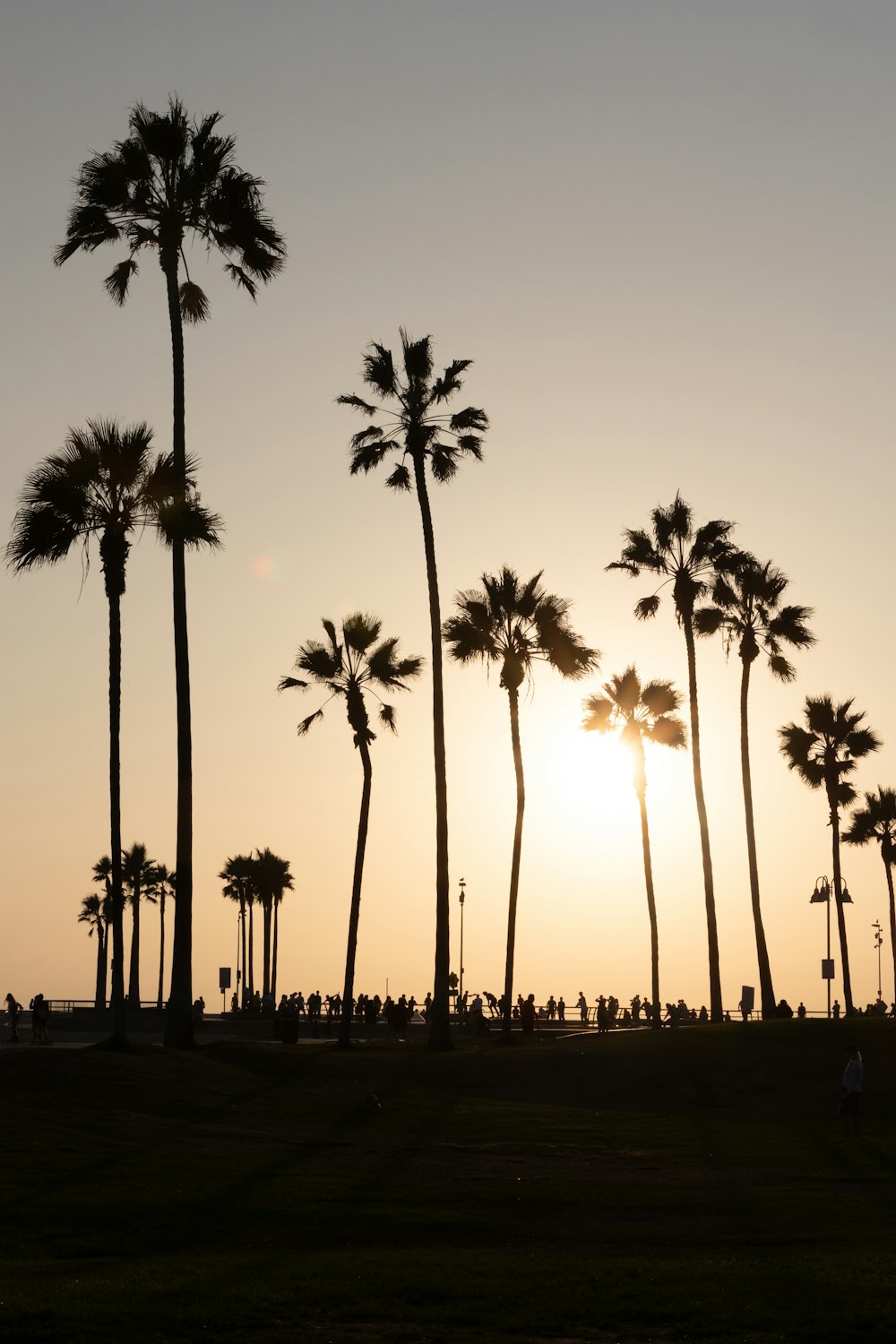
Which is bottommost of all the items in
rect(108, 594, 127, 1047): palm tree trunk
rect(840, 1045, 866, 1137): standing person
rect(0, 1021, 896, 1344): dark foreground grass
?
rect(0, 1021, 896, 1344): dark foreground grass

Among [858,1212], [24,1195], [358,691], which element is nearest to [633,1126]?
[858,1212]

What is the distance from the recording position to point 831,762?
67.2 m

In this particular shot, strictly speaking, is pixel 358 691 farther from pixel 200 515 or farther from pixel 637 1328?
pixel 637 1328

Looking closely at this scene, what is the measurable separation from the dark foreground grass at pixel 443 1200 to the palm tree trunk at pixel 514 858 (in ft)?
31.6

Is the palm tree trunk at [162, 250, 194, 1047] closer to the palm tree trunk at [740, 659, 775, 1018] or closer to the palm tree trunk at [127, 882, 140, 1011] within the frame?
the palm tree trunk at [740, 659, 775, 1018]

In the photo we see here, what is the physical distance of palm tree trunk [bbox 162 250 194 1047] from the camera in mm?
37688

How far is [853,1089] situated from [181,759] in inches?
715

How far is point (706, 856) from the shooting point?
5419 cm

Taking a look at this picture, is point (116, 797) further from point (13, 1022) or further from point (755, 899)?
point (755, 899)

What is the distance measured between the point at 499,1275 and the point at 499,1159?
422 inches

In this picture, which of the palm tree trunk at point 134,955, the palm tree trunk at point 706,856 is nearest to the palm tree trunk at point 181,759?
the palm tree trunk at point 706,856

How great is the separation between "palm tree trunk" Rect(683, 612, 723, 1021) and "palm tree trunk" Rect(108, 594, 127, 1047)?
2343 cm

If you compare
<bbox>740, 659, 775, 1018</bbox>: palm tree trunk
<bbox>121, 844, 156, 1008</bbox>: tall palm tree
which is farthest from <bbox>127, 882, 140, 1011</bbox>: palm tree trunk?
<bbox>740, 659, 775, 1018</bbox>: palm tree trunk

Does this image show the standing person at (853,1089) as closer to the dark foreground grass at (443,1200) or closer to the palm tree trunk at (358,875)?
the dark foreground grass at (443,1200)
